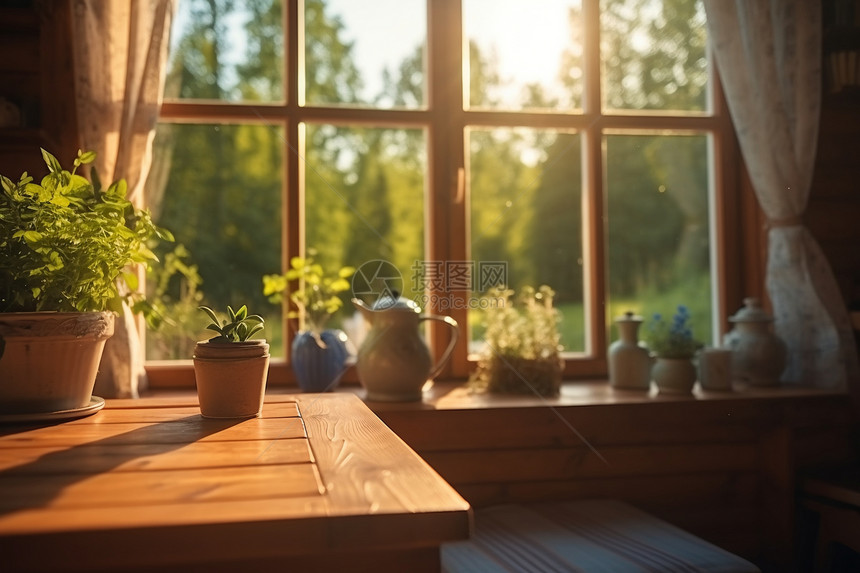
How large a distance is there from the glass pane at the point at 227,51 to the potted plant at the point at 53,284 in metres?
1.14

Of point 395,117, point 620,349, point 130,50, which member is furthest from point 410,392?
point 130,50

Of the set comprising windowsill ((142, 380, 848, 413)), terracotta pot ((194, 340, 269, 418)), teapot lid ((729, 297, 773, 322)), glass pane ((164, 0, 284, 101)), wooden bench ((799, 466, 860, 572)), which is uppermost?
glass pane ((164, 0, 284, 101))

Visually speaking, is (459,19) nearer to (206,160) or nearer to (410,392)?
(206,160)

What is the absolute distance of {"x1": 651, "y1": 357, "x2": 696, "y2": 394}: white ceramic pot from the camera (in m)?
1.98

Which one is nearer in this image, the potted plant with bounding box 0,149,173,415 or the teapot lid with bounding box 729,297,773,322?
the potted plant with bounding box 0,149,173,415

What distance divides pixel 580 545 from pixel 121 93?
1.60 metres

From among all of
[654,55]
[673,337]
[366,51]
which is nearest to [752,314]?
[673,337]

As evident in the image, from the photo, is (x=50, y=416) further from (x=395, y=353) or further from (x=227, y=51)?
(x=227, y=51)

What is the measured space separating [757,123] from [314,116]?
1.38 meters

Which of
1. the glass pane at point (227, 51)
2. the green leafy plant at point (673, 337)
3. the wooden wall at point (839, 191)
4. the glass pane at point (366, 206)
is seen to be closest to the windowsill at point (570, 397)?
the green leafy plant at point (673, 337)

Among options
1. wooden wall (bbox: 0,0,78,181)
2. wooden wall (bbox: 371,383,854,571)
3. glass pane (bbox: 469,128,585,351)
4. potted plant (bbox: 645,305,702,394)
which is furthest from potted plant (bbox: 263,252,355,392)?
potted plant (bbox: 645,305,702,394)

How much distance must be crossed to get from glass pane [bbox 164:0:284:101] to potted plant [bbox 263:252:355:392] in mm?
578

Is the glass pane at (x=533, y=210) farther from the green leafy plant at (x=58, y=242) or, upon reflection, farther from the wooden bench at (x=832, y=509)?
the green leafy plant at (x=58, y=242)

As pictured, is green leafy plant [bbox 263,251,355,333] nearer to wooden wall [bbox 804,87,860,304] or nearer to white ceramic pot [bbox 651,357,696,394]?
white ceramic pot [bbox 651,357,696,394]
